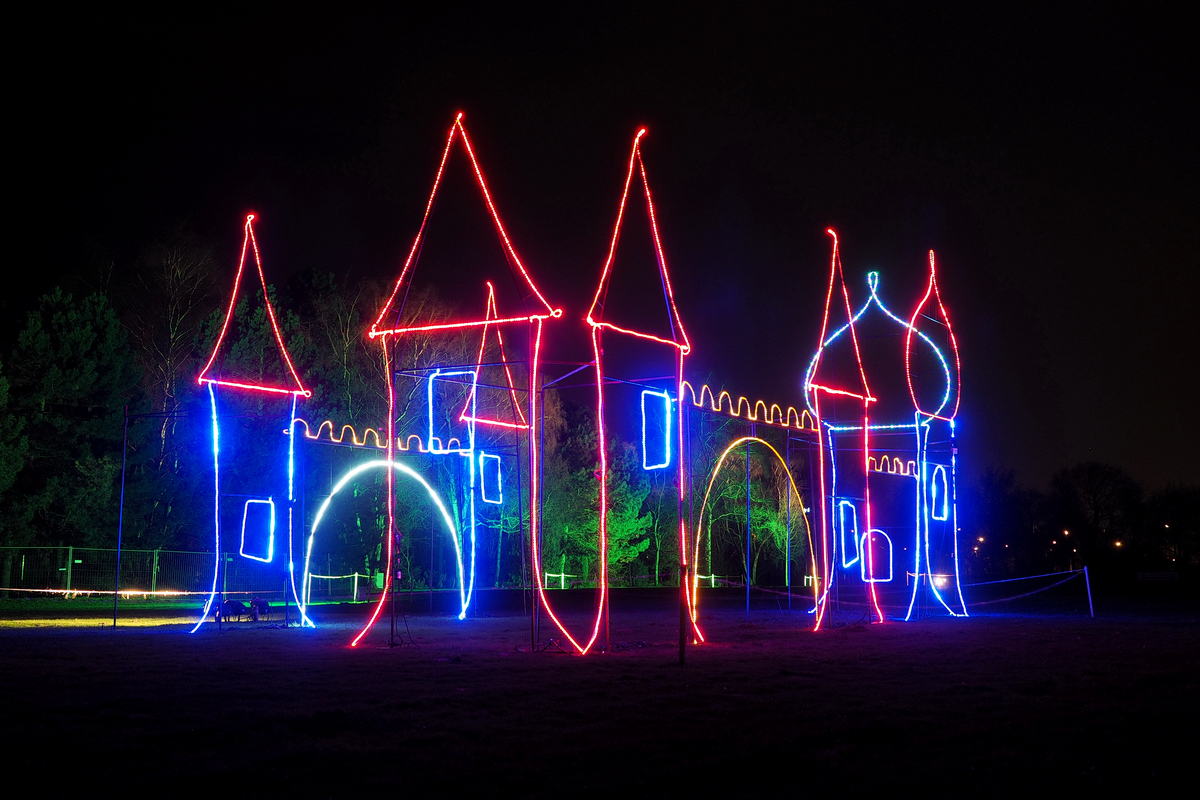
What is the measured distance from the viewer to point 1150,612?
26234 mm

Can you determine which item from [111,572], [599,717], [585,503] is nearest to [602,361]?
[599,717]

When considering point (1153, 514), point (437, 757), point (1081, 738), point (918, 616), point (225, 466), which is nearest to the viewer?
point (437, 757)

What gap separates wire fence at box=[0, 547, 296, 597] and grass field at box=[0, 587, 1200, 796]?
1643 cm

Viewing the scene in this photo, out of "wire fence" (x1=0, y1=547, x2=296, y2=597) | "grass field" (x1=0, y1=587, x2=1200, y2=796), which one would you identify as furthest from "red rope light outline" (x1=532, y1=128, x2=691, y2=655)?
"wire fence" (x1=0, y1=547, x2=296, y2=597)

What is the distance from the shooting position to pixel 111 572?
32.4 meters

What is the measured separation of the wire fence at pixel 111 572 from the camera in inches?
1214

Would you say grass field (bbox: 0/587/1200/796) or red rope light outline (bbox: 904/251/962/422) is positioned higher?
red rope light outline (bbox: 904/251/962/422)

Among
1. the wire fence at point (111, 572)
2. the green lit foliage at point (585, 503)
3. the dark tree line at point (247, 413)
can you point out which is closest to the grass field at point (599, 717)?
the dark tree line at point (247, 413)

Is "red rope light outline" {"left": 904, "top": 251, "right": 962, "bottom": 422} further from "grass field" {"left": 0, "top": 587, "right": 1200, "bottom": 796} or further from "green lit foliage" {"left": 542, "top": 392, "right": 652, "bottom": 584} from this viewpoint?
"green lit foliage" {"left": 542, "top": 392, "right": 652, "bottom": 584}

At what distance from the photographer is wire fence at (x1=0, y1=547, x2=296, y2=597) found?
30844 millimetres

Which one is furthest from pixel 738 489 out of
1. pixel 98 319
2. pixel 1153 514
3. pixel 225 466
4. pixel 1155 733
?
pixel 1153 514

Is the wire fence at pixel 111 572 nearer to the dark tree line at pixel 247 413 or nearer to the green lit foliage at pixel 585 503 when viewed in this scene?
the dark tree line at pixel 247 413

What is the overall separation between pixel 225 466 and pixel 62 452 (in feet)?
17.1

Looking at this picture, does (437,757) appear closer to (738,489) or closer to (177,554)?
(177,554)
